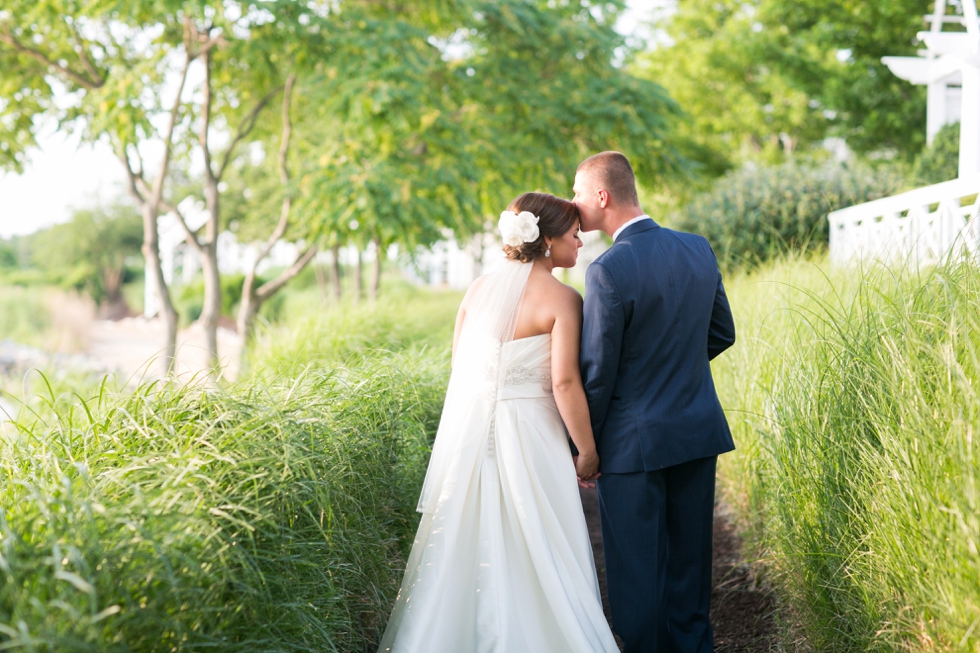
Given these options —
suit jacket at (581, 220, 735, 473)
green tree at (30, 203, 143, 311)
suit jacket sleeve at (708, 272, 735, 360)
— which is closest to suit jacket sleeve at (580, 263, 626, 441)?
suit jacket at (581, 220, 735, 473)

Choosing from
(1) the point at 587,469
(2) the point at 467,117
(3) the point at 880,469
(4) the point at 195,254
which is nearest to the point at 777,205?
(2) the point at 467,117

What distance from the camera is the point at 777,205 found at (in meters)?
9.43

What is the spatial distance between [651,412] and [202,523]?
1875 millimetres

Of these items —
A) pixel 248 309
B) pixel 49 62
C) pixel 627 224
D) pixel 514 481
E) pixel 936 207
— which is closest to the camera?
pixel 514 481

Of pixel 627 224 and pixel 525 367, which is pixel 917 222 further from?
pixel 525 367

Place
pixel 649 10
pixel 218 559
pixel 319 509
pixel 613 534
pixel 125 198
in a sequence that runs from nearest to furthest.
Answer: pixel 218 559
pixel 319 509
pixel 613 534
pixel 649 10
pixel 125 198

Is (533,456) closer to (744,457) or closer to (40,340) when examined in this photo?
(744,457)

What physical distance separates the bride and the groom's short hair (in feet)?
0.60

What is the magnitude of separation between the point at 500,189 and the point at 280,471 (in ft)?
28.3

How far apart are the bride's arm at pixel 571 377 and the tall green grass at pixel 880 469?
2.93 feet

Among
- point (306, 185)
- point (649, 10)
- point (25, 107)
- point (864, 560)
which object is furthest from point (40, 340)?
point (864, 560)

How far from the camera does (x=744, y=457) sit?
4.43 meters

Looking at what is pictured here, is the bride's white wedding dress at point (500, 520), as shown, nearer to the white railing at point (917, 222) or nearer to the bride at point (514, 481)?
the bride at point (514, 481)

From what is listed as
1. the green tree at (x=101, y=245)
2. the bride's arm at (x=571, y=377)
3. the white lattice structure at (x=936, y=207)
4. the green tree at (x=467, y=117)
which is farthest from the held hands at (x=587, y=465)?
the green tree at (x=101, y=245)
